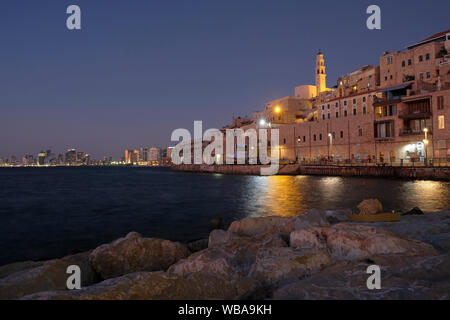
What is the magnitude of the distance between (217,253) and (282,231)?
2.93 m

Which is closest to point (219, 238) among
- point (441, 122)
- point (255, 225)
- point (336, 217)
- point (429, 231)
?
point (255, 225)

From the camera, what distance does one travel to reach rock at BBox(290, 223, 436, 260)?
20.6 ft

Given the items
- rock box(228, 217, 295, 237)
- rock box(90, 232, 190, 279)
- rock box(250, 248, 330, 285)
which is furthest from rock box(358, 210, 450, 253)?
rock box(90, 232, 190, 279)

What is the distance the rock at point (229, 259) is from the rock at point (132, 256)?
4.63 feet

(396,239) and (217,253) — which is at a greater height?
(396,239)

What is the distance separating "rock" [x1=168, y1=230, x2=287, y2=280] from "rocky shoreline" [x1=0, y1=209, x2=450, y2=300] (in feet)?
0.08

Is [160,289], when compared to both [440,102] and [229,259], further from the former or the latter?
[440,102]

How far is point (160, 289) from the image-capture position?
482 centimetres

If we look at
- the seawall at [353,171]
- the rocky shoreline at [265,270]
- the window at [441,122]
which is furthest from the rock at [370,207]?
the window at [441,122]

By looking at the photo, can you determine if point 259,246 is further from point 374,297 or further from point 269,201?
point 269,201

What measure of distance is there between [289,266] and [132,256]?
13.9 ft

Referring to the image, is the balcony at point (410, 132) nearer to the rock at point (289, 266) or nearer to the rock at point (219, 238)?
the rock at point (219, 238)
